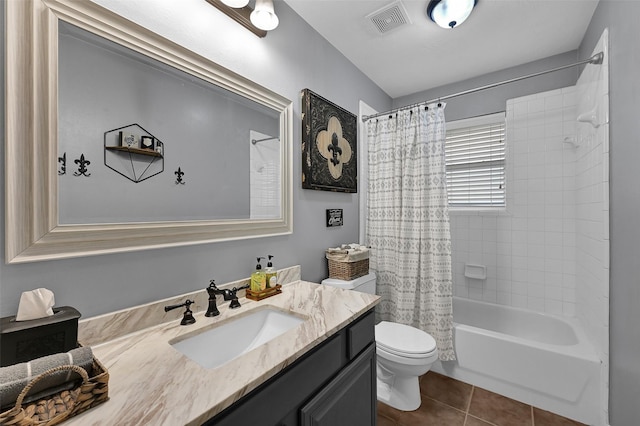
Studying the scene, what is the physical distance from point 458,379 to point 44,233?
2.53m

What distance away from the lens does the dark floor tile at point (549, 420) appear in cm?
162

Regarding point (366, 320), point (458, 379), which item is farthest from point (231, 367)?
point (458, 379)

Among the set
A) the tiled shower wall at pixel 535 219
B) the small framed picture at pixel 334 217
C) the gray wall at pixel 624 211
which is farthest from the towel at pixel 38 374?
the tiled shower wall at pixel 535 219

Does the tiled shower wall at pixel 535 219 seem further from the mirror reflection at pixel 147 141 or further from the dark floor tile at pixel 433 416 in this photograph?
the mirror reflection at pixel 147 141

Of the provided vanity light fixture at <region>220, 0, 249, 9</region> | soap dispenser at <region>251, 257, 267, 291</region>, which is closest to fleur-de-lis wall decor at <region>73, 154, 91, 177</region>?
soap dispenser at <region>251, 257, 267, 291</region>

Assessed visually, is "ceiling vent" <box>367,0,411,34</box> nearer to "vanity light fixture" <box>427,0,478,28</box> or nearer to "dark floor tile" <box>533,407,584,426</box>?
"vanity light fixture" <box>427,0,478,28</box>

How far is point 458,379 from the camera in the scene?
2035mm

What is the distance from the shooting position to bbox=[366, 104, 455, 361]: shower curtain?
2.02 m

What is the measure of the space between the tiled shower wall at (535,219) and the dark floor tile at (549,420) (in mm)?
904

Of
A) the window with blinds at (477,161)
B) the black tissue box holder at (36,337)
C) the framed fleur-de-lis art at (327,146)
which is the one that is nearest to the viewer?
the black tissue box holder at (36,337)

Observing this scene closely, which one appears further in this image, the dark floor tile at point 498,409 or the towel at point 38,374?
the dark floor tile at point 498,409

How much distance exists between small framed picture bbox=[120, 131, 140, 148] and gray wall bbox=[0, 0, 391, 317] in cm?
28

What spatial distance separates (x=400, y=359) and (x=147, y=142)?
172 centimetres

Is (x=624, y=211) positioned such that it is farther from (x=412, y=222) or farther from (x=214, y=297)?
(x=214, y=297)
